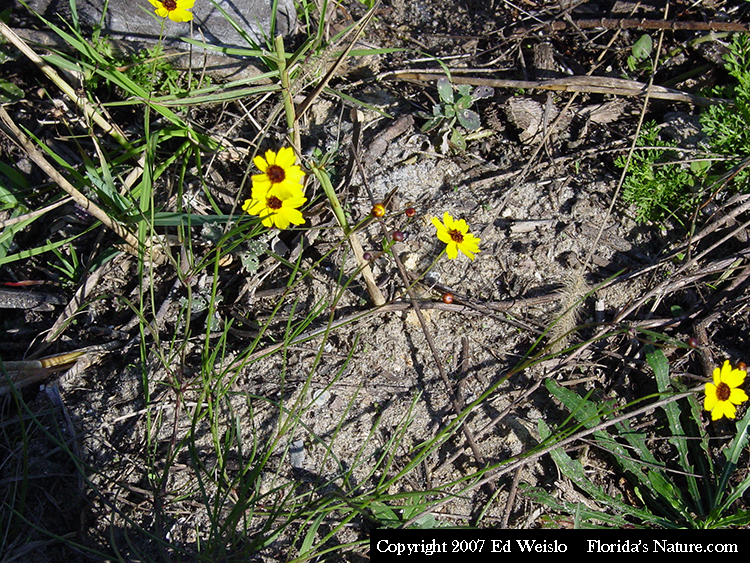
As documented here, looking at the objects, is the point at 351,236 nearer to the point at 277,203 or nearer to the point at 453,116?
the point at 277,203

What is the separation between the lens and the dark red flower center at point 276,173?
173cm

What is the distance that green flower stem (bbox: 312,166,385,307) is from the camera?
5.48 feet

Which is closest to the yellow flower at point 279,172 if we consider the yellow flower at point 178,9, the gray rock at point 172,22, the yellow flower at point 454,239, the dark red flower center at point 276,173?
the dark red flower center at point 276,173

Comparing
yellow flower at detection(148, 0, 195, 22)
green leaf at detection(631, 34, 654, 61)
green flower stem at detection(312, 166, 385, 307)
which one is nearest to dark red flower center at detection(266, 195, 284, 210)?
green flower stem at detection(312, 166, 385, 307)

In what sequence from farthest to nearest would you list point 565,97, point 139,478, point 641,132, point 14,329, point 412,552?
point 565,97 → point 641,132 → point 14,329 → point 139,478 → point 412,552

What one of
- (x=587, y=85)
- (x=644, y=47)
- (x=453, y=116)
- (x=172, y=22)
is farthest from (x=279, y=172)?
(x=644, y=47)

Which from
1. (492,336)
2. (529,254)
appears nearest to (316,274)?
(492,336)

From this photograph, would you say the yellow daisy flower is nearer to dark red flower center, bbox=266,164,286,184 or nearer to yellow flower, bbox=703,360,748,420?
dark red flower center, bbox=266,164,286,184

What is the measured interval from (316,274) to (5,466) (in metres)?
1.30

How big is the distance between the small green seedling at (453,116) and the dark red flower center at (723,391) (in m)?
1.37

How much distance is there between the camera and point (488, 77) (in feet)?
8.23

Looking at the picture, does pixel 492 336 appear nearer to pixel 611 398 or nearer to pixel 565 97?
pixel 611 398

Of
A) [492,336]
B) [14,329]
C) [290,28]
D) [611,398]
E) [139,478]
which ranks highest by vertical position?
[290,28]

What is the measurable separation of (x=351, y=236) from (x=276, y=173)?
345 millimetres
